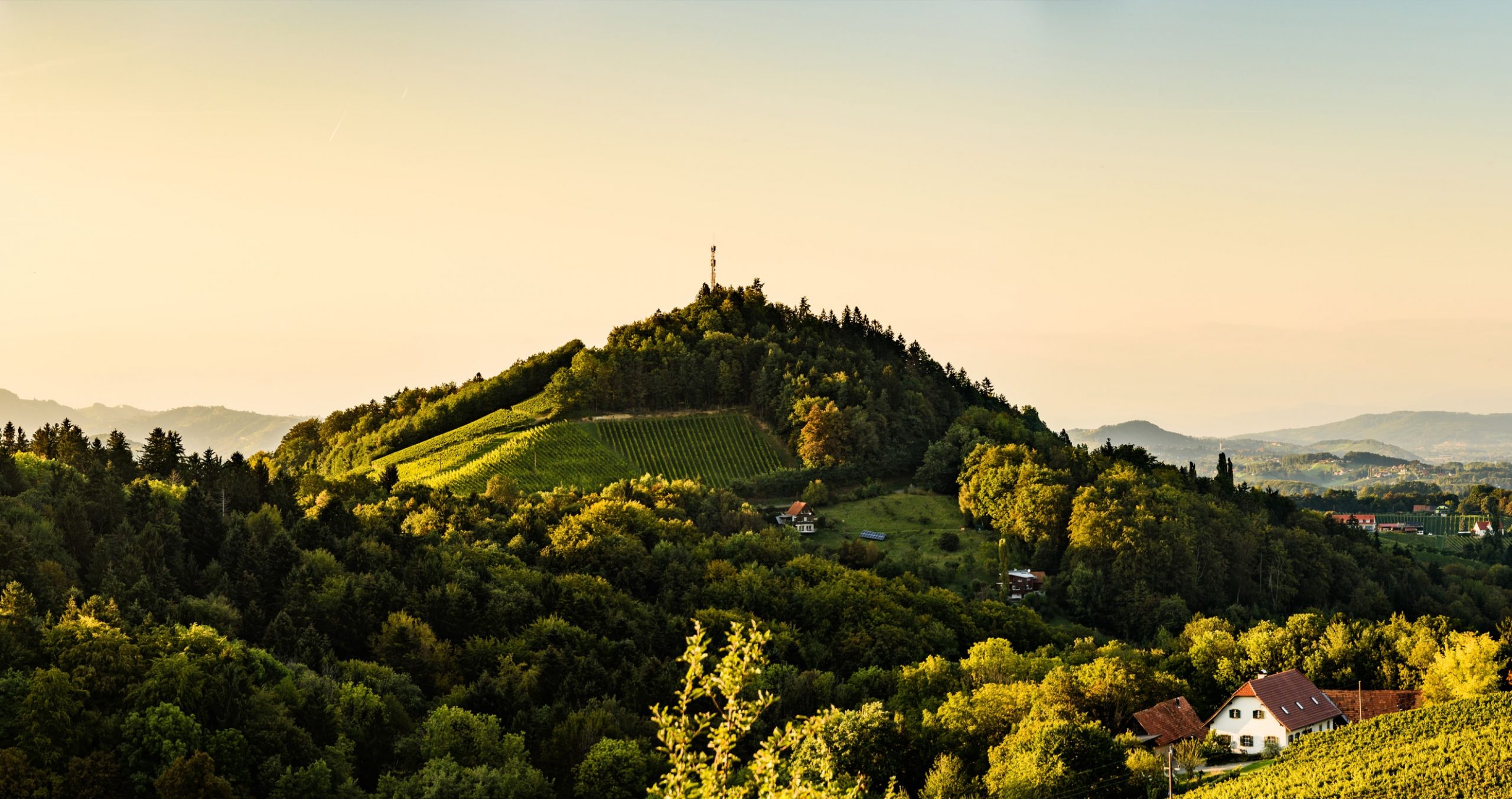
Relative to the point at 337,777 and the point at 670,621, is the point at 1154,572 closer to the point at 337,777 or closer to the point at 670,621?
the point at 670,621

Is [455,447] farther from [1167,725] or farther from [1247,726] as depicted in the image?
[1247,726]

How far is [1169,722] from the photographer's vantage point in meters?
61.5

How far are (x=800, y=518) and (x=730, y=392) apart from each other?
28213mm

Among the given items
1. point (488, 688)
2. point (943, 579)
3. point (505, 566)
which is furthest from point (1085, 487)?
point (488, 688)

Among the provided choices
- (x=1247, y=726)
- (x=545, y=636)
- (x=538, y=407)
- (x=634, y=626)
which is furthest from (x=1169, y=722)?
(x=538, y=407)

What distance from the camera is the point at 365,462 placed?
121938 millimetres

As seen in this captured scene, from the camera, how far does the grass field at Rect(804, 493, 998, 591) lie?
94.2 metres

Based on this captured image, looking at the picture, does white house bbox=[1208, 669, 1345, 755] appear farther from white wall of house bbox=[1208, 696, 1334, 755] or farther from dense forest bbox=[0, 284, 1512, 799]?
dense forest bbox=[0, 284, 1512, 799]

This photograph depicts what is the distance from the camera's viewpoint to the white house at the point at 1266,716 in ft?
197

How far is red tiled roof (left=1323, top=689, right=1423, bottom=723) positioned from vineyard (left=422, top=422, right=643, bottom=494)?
6128 cm

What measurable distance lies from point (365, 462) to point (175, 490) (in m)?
49.0

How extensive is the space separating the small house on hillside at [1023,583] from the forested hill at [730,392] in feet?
73.6

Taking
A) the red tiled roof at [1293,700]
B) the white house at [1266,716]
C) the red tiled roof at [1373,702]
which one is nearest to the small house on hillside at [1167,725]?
the white house at [1266,716]

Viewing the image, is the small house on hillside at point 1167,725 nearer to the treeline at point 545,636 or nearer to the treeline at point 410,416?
the treeline at point 545,636
